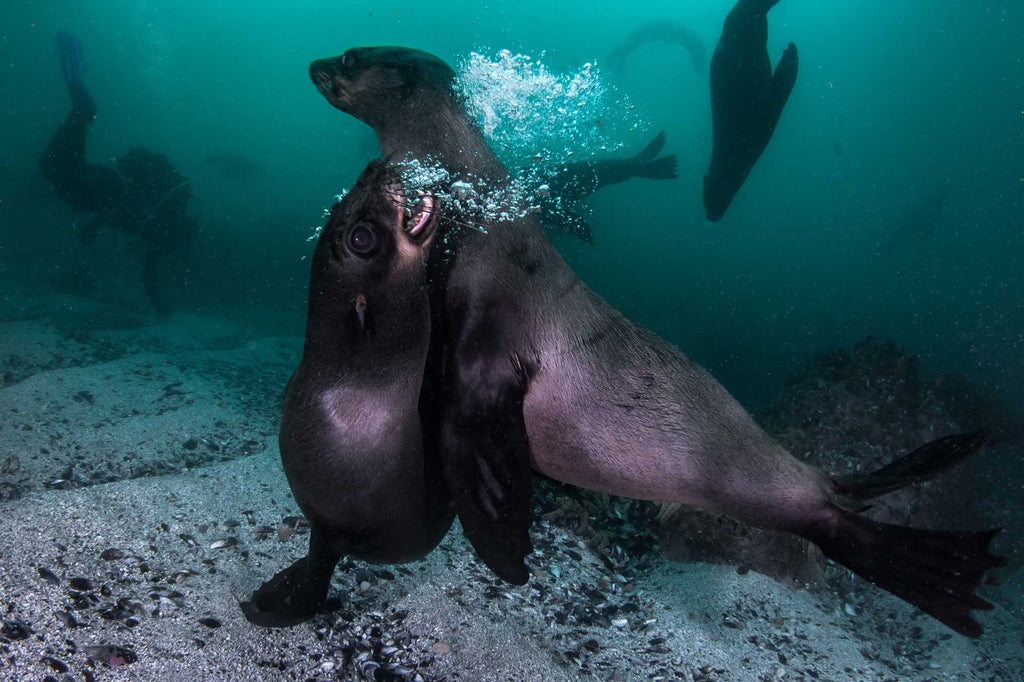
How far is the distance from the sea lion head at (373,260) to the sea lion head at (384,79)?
1050mm

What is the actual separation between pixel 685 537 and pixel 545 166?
352 inches

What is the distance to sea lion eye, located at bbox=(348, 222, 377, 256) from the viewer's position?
1685 millimetres

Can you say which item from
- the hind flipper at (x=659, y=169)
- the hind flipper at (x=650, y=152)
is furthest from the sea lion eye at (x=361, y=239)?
the hind flipper at (x=650, y=152)

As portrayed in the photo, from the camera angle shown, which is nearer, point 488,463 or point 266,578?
point 488,463

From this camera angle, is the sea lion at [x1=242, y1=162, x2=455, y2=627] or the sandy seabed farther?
the sandy seabed

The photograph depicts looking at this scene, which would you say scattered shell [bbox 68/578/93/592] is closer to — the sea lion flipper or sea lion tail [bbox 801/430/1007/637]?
sea lion tail [bbox 801/430/1007/637]

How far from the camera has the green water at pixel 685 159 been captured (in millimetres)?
18453

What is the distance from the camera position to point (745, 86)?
751 cm

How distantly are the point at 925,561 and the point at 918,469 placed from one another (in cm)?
40

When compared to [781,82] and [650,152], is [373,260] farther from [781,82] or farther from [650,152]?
[650,152]

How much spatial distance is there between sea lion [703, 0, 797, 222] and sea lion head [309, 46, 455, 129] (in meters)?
6.21

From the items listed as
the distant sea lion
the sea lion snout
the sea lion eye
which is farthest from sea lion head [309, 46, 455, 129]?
the distant sea lion

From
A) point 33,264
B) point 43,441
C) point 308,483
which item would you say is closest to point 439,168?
point 308,483

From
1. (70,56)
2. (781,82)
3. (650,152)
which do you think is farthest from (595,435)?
(70,56)
